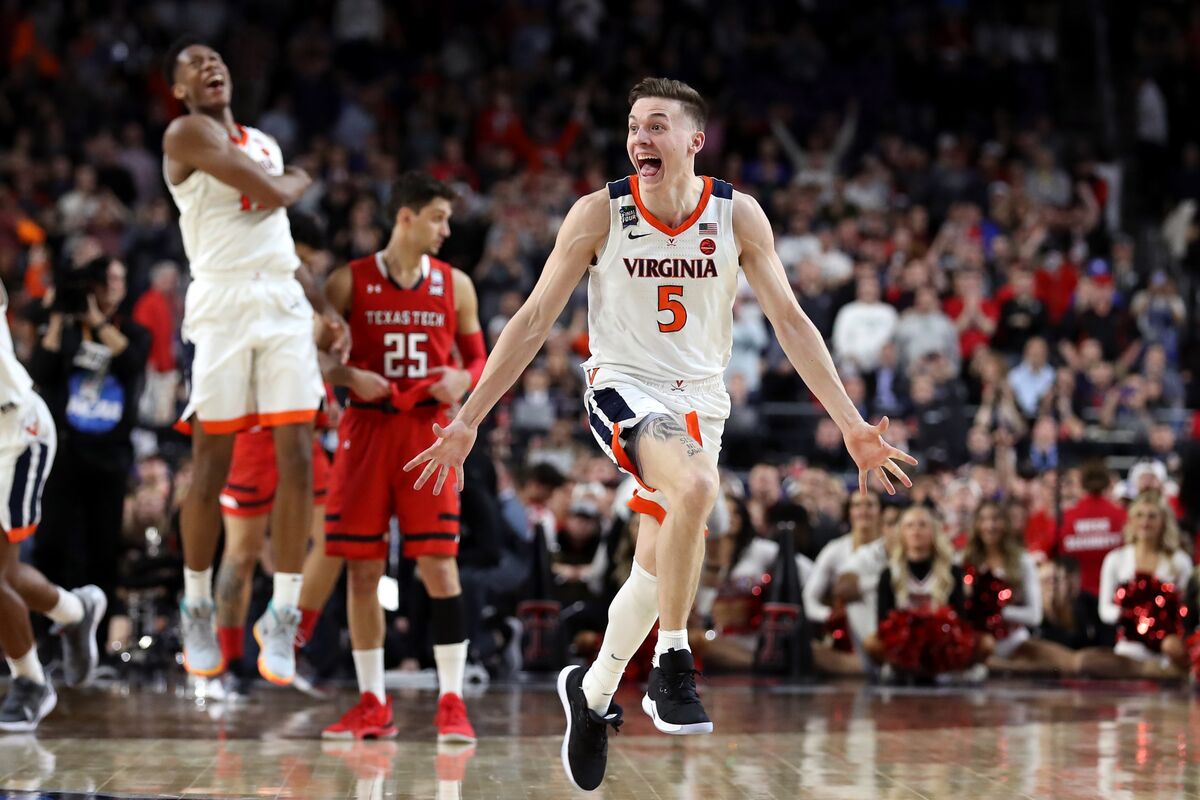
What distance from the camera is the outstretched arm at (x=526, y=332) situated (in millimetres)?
6203

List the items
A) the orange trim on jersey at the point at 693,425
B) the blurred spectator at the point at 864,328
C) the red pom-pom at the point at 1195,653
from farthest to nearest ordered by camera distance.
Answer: the blurred spectator at the point at 864,328 → the red pom-pom at the point at 1195,653 → the orange trim on jersey at the point at 693,425

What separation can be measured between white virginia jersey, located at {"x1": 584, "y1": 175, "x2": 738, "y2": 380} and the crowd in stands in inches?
132

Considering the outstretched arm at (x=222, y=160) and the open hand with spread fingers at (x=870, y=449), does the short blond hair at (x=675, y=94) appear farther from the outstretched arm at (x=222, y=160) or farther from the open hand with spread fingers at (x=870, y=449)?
the outstretched arm at (x=222, y=160)

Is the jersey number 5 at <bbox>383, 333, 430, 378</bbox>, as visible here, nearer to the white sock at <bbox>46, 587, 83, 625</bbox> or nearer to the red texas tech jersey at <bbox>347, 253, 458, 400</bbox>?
the red texas tech jersey at <bbox>347, 253, 458, 400</bbox>

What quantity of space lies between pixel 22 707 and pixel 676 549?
3.82m

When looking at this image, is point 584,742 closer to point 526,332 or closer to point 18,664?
point 526,332

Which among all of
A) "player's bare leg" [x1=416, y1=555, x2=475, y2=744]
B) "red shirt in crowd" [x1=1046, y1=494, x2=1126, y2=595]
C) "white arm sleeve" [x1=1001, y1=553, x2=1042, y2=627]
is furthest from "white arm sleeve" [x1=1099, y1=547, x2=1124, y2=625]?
"player's bare leg" [x1=416, y1=555, x2=475, y2=744]

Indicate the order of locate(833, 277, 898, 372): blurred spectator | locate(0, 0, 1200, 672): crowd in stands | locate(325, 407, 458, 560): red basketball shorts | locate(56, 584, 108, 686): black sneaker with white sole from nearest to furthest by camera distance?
1. locate(325, 407, 458, 560): red basketball shorts
2. locate(56, 584, 108, 686): black sneaker with white sole
3. locate(0, 0, 1200, 672): crowd in stands
4. locate(833, 277, 898, 372): blurred spectator

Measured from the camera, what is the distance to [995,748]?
8289 millimetres

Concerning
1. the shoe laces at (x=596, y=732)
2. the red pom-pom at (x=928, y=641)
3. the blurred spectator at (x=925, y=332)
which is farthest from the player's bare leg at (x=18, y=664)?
the blurred spectator at (x=925, y=332)

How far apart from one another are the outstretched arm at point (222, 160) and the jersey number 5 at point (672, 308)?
2751 millimetres

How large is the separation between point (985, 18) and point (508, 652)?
14775 millimetres

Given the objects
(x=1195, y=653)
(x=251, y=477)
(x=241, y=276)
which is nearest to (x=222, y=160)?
(x=241, y=276)

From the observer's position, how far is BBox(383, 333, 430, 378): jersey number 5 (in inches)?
339
